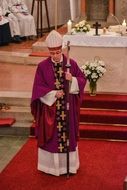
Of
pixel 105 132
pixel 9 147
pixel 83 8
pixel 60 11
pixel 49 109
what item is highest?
pixel 83 8

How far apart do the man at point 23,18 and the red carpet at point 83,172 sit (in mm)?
5927

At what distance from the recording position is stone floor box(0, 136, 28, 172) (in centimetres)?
655

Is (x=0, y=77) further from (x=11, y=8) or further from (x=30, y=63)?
(x=11, y=8)

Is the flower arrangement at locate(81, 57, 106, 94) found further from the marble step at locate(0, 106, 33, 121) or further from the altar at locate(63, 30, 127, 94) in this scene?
the marble step at locate(0, 106, 33, 121)

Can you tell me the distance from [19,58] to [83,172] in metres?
5.09

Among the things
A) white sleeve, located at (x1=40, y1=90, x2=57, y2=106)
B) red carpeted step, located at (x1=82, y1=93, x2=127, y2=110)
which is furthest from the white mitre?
red carpeted step, located at (x1=82, y1=93, x2=127, y2=110)

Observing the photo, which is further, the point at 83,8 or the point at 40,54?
the point at 83,8

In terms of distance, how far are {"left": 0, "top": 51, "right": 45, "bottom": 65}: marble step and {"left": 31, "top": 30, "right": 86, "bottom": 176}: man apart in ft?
15.6

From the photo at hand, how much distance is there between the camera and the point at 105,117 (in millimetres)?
7492

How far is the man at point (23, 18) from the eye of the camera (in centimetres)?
1238

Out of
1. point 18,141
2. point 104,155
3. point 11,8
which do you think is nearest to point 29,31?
point 11,8

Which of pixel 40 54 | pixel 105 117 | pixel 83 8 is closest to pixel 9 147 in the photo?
pixel 105 117

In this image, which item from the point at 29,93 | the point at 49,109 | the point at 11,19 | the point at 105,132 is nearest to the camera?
the point at 49,109

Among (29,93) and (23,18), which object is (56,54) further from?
(23,18)
